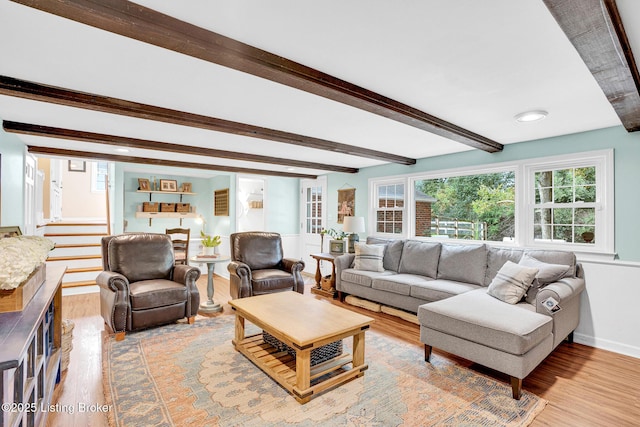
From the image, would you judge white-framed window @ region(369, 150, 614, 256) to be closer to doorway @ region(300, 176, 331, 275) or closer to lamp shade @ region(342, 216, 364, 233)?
lamp shade @ region(342, 216, 364, 233)

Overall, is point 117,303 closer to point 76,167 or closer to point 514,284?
point 514,284

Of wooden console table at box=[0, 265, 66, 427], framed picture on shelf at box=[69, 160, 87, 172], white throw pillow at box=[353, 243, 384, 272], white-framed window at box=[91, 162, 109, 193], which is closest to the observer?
wooden console table at box=[0, 265, 66, 427]

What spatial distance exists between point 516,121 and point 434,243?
74.9 inches

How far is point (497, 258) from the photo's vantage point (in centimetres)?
371

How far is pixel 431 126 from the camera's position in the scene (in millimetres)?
2895

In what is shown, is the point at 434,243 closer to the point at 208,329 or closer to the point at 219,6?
the point at 208,329

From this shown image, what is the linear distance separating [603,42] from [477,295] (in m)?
2.28

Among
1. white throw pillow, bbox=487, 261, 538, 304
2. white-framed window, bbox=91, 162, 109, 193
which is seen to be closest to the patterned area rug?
white throw pillow, bbox=487, 261, 538, 304

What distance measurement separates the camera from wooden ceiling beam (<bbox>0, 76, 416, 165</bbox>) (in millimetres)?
2127

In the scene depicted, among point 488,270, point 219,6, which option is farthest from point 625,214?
point 219,6

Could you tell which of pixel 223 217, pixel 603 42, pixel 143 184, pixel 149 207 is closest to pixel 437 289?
pixel 603 42

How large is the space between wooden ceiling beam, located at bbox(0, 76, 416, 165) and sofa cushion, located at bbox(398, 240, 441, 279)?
1.86 metres

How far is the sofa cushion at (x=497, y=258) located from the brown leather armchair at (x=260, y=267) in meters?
2.42

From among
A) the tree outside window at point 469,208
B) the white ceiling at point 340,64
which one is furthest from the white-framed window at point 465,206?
the white ceiling at point 340,64
